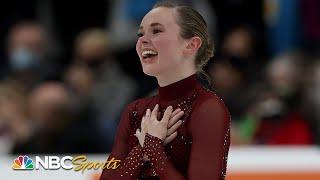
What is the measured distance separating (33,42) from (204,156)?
4.35 metres

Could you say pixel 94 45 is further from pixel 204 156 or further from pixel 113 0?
pixel 204 156

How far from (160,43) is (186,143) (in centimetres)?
24

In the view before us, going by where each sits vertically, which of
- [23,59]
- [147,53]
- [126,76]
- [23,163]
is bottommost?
[23,163]

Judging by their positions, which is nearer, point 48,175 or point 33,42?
point 48,175

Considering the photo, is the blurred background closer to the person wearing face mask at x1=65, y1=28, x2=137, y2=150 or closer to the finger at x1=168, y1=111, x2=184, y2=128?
the person wearing face mask at x1=65, y1=28, x2=137, y2=150

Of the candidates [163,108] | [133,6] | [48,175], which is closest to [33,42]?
[133,6]

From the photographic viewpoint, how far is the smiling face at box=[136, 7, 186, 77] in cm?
184

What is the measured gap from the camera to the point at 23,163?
222 cm

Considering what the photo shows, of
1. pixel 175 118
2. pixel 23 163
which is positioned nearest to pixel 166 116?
pixel 175 118

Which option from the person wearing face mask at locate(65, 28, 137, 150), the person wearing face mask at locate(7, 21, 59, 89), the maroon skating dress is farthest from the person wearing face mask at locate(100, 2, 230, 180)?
the person wearing face mask at locate(7, 21, 59, 89)

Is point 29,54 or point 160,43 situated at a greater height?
point 29,54

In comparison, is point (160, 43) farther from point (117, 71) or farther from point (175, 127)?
point (117, 71)

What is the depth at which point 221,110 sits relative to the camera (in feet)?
6.01

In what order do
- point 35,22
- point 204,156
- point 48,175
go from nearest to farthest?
1. point 204,156
2. point 48,175
3. point 35,22
